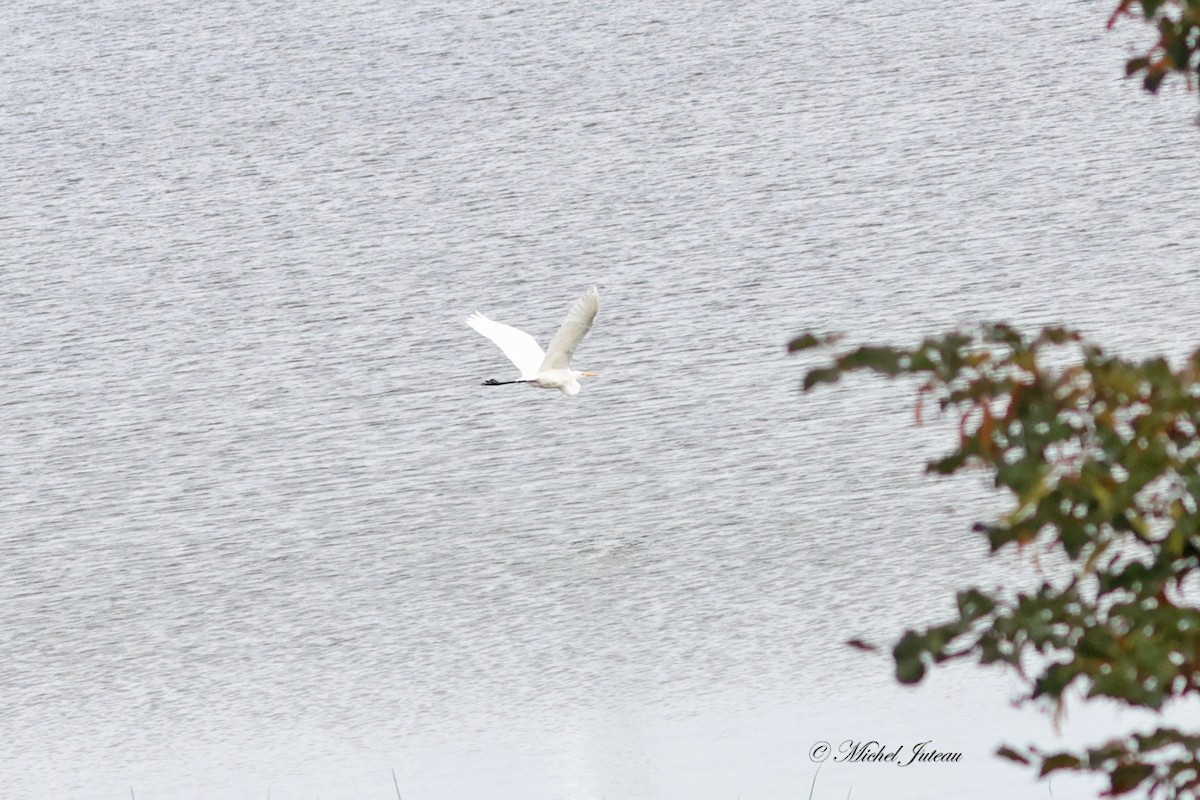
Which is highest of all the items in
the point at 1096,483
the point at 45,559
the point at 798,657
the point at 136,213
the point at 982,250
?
the point at 136,213

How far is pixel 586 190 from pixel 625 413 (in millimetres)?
5176

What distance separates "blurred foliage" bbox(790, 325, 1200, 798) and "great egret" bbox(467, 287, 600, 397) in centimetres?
743

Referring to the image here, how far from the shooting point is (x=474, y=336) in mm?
13930

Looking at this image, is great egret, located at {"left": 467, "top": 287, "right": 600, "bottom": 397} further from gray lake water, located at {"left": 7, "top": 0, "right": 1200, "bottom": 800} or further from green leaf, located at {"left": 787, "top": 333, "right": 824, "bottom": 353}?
green leaf, located at {"left": 787, "top": 333, "right": 824, "bottom": 353}

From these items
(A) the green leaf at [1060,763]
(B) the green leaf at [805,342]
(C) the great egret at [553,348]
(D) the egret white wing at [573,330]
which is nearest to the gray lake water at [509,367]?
(C) the great egret at [553,348]

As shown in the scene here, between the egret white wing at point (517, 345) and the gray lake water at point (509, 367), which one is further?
the egret white wing at point (517, 345)

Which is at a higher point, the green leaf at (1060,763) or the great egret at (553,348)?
the great egret at (553,348)

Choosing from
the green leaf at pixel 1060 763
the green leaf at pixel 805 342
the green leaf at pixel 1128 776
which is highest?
the green leaf at pixel 805 342

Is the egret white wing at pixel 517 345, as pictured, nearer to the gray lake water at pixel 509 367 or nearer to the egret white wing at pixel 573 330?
the egret white wing at pixel 573 330

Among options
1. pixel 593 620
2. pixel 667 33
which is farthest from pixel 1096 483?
pixel 667 33

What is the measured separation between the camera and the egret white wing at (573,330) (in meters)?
9.65

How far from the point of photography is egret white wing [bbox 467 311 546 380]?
1112 centimetres

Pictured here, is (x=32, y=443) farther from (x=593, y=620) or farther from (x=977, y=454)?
(x=977, y=454)

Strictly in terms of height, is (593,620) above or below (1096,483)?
above
